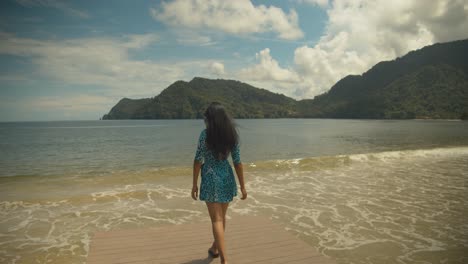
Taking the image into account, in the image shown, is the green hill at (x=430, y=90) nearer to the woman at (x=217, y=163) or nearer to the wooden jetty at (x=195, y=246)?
the wooden jetty at (x=195, y=246)

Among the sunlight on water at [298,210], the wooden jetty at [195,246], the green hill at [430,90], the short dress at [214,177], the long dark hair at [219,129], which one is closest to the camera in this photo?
the long dark hair at [219,129]

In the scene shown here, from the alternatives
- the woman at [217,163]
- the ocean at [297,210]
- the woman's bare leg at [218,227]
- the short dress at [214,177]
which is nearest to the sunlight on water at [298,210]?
Answer: the ocean at [297,210]

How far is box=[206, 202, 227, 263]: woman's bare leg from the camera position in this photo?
4598 millimetres

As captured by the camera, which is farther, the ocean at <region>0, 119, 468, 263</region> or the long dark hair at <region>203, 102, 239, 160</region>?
the ocean at <region>0, 119, 468, 263</region>

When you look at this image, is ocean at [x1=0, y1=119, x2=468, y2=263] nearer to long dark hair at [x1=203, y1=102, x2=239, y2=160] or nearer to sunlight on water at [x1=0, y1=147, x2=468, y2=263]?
sunlight on water at [x1=0, y1=147, x2=468, y2=263]

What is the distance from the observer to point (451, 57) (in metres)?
183

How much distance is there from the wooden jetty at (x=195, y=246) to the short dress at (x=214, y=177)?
1.40 metres

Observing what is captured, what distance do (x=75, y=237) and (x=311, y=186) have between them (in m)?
10.2

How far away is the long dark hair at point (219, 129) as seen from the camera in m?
4.50

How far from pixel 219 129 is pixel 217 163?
2.08 ft

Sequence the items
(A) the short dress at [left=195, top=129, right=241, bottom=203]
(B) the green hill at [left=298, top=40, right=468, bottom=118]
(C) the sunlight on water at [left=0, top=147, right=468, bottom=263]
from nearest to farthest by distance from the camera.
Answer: (A) the short dress at [left=195, top=129, right=241, bottom=203] → (C) the sunlight on water at [left=0, top=147, right=468, bottom=263] → (B) the green hill at [left=298, top=40, right=468, bottom=118]

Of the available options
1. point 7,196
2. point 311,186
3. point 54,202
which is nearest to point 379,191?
point 311,186

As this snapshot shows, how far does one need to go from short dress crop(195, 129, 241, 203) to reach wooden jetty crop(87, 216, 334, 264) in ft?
4.59

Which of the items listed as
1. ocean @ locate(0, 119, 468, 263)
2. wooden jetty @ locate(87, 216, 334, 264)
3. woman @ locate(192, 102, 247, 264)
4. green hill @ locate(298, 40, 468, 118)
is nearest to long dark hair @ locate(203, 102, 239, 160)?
woman @ locate(192, 102, 247, 264)
